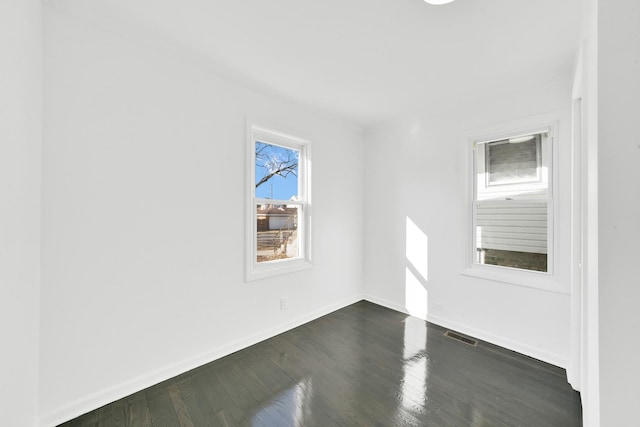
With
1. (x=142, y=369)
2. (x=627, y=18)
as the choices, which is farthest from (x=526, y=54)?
(x=142, y=369)

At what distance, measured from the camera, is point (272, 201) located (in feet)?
9.66

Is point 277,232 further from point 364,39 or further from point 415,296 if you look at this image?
point 364,39

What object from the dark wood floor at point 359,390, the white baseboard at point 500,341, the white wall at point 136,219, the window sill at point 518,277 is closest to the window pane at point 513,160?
the window sill at point 518,277

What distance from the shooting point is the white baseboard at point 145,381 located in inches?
65.9

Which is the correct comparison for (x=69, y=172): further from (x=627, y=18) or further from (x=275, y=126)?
(x=627, y=18)

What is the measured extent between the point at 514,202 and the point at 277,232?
252cm

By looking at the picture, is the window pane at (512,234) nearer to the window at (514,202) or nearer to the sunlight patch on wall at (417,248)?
the window at (514,202)

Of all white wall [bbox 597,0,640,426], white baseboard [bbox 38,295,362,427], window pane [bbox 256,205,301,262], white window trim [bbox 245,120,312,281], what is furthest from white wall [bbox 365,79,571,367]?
white wall [bbox 597,0,640,426]

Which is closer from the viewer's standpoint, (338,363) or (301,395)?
(301,395)

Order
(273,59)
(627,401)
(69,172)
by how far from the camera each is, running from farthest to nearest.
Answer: (273,59) → (69,172) → (627,401)

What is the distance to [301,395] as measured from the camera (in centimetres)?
196

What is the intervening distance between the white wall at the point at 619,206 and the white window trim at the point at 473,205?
1.90 meters

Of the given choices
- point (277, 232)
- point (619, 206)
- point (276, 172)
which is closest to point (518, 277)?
point (619, 206)

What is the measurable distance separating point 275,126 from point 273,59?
0.75m
